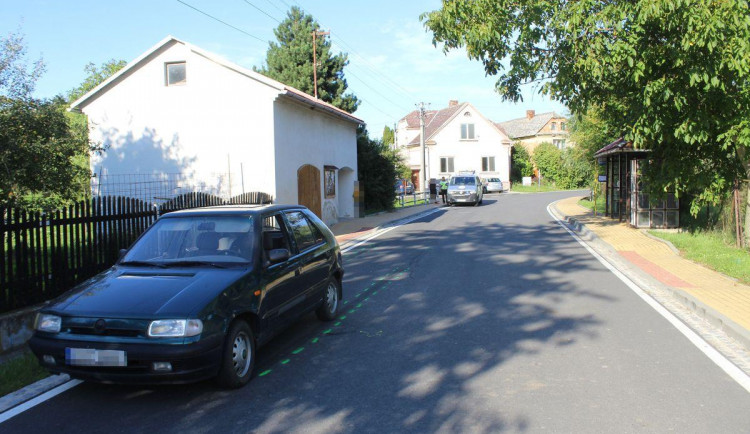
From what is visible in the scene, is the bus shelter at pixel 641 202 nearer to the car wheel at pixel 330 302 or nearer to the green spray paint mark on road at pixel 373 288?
the green spray paint mark on road at pixel 373 288

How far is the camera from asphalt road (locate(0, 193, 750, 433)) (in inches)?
166

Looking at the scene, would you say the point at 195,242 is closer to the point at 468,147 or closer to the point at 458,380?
the point at 458,380

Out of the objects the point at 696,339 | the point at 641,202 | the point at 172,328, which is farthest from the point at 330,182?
the point at 172,328

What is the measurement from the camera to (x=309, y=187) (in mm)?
19359

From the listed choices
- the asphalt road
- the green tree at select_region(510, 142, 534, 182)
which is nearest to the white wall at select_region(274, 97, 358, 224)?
the asphalt road

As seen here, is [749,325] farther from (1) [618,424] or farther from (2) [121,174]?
(2) [121,174]

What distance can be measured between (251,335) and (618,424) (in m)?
3.08

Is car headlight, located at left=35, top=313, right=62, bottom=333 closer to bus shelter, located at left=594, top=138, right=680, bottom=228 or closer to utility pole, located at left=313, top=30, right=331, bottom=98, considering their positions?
bus shelter, located at left=594, top=138, right=680, bottom=228

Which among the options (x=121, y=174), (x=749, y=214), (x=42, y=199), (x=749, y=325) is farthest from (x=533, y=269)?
(x=121, y=174)

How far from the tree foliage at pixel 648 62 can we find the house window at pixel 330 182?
8.52 metres

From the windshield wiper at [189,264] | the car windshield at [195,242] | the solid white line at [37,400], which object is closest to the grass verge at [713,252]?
the car windshield at [195,242]

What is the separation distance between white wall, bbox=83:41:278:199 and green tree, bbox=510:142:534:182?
49.2 metres

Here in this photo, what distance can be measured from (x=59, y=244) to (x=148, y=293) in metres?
3.88

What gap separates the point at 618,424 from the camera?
4.11 meters
